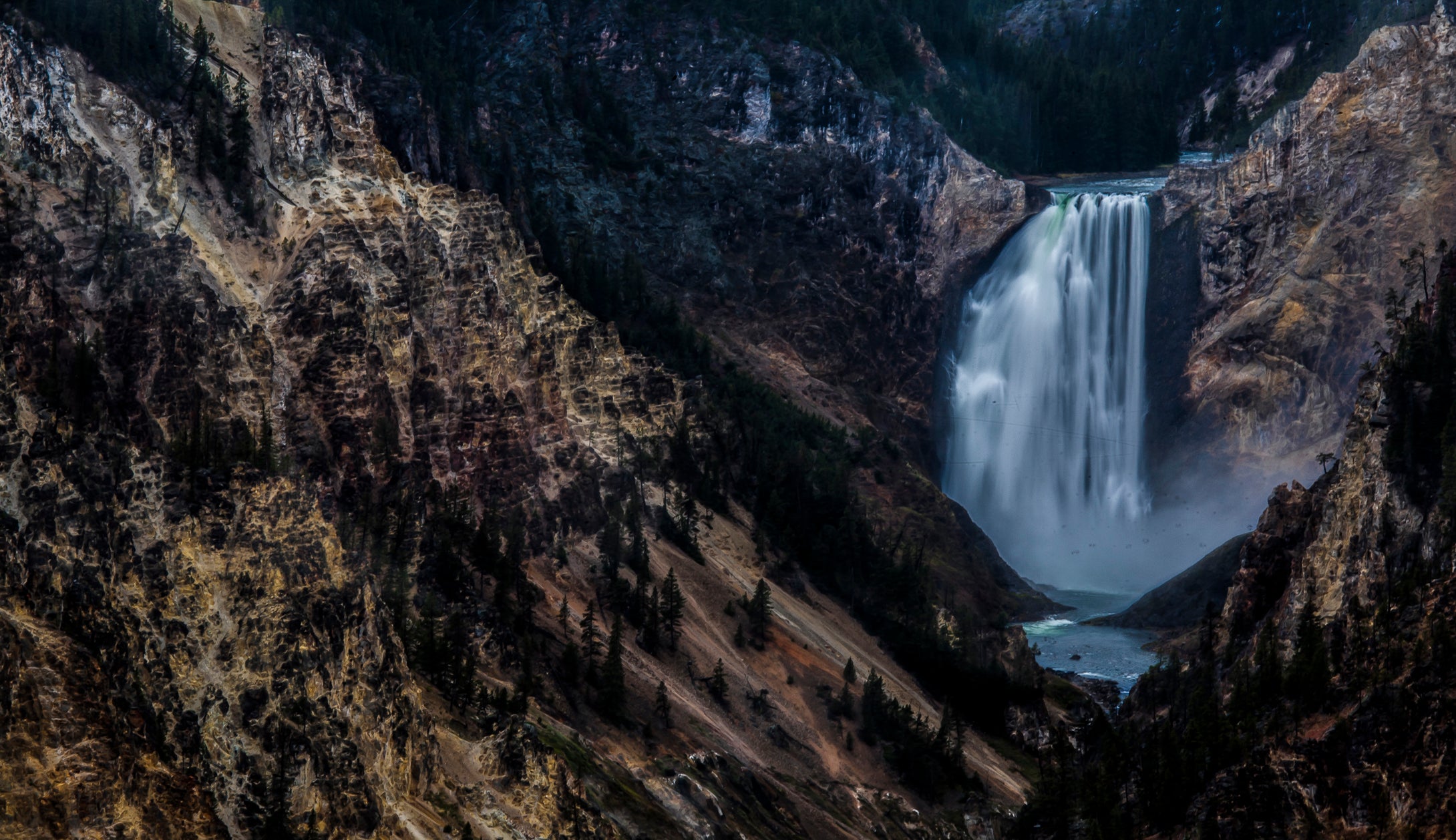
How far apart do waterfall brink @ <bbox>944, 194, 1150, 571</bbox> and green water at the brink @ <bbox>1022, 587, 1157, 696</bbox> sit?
1946 centimetres

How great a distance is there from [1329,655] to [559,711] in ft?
123

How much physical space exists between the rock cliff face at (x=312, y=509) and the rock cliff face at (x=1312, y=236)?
35.4m

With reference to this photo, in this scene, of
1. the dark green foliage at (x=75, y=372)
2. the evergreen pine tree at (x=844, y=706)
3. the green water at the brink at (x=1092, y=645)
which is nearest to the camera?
the dark green foliage at (x=75, y=372)

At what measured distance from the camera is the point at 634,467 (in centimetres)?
10219

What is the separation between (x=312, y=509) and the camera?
52.0m

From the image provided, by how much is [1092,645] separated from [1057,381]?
133 ft

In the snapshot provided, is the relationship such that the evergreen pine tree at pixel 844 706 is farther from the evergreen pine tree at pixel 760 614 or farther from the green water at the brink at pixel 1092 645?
the green water at the brink at pixel 1092 645

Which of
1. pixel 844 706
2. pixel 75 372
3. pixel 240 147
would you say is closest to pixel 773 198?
pixel 844 706

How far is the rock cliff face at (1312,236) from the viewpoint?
134750 millimetres

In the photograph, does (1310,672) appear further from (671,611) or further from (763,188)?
(763,188)

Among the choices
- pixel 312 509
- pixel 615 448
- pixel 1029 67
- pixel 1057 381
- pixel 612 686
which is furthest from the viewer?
pixel 1029 67

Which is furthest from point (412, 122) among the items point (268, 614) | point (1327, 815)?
point (1327, 815)

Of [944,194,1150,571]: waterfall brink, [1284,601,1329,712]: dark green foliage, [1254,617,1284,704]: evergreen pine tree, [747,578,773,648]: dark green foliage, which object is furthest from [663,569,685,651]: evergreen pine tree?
[944,194,1150,571]: waterfall brink

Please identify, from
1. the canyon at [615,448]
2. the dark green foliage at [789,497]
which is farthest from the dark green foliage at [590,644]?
the dark green foliage at [789,497]
